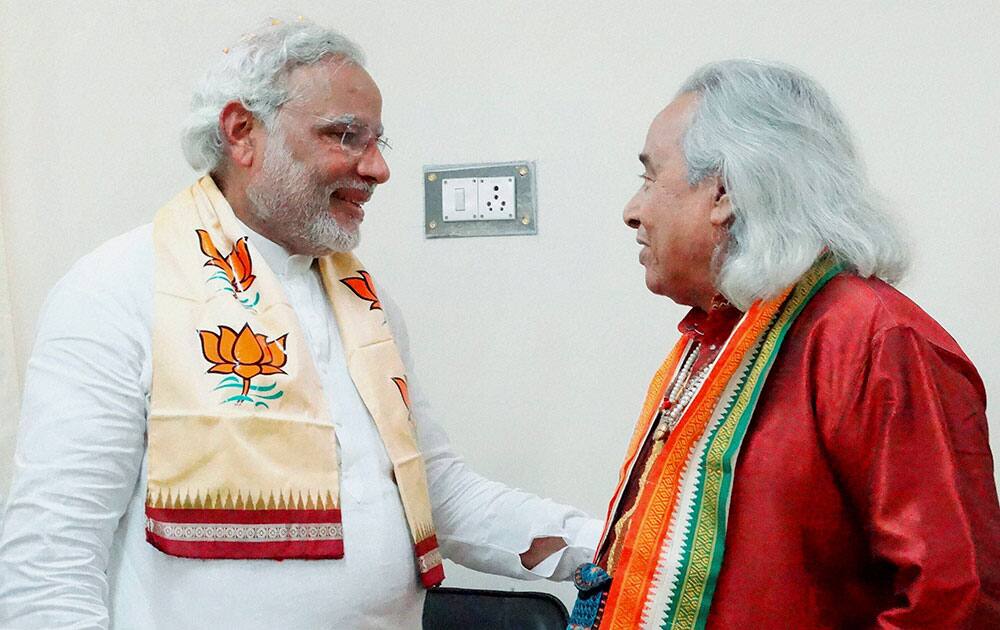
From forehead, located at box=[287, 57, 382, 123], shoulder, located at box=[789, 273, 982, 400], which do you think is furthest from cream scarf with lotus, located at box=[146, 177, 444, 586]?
shoulder, located at box=[789, 273, 982, 400]

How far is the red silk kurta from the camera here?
1.16 metres

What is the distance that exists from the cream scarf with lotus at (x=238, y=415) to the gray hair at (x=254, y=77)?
75 mm

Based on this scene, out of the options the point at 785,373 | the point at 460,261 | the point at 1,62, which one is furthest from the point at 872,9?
the point at 1,62

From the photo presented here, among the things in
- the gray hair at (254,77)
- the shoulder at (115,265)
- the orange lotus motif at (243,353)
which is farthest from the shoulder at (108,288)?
the gray hair at (254,77)

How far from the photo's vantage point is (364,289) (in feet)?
6.40

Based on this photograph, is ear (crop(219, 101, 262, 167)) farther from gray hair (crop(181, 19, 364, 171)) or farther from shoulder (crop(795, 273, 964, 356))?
shoulder (crop(795, 273, 964, 356))

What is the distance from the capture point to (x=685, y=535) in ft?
4.39

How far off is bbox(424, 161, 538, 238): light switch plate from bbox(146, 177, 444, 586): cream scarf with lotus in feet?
2.22

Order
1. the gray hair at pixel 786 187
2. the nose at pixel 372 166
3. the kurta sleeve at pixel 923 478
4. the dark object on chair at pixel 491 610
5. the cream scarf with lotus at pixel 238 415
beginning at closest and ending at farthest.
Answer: the kurta sleeve at pixel 923 478, the gray hair at pixel 786 187, the cream scarf with lotus at pixel 238 415, the nose at pixel 372 166, the dark object on chair at pixel 491 610

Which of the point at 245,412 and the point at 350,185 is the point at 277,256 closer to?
the point at 350,185

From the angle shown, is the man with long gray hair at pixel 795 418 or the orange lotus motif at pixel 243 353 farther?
the orange lotus motif at pixel 243 353

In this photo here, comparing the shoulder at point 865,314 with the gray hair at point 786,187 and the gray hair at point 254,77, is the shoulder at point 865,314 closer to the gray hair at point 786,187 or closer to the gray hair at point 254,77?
the gray hair at point 786,187

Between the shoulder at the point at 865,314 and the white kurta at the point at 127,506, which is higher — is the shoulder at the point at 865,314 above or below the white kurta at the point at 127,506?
above

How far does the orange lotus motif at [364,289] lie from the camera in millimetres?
1931
